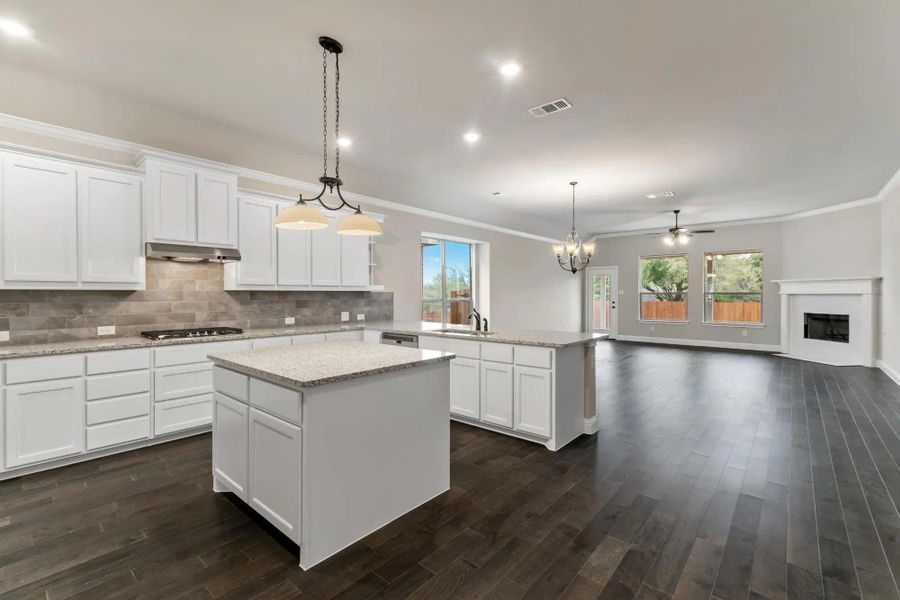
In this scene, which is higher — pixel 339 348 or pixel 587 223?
pixel 587 223

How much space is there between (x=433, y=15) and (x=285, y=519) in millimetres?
2921

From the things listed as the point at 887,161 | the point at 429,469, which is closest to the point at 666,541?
the point at 429,469

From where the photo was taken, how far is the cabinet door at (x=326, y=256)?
4.85 meters

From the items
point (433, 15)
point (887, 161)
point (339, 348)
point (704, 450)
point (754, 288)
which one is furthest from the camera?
point (754, 288)

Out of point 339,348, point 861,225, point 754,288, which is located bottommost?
point 339,348

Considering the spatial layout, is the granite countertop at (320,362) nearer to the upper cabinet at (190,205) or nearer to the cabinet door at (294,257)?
the upper cabinet at (190,205)

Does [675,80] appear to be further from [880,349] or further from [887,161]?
[880,349]

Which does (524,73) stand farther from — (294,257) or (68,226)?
(68,226)

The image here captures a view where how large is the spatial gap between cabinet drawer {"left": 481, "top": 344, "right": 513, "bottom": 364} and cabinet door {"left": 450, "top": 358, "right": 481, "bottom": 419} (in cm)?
15

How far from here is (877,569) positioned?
1942mm

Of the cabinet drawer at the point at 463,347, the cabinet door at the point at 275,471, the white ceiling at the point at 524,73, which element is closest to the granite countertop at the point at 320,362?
the cabinet door at the point at 275,471

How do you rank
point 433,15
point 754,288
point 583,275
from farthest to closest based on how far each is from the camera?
1. point 583,275
2. point 754,288
3. point 433,15

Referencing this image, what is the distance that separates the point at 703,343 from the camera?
956 cm

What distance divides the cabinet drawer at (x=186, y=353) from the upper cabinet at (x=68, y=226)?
2.18 feet
